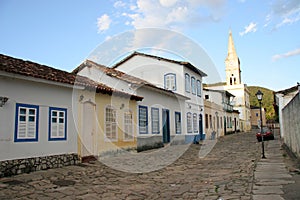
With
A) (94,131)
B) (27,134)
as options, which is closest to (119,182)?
(27,134)

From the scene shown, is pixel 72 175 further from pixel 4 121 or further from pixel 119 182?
pixel 4 121

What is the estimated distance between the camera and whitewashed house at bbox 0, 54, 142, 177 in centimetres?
830

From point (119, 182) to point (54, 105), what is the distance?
12.7ft

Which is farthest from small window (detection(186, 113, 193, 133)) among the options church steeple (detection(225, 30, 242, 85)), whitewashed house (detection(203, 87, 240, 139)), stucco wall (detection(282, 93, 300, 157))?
church steeple (detection(225, 30, 242, 85))

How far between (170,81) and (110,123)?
10595mm

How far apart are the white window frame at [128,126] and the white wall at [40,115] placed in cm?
404

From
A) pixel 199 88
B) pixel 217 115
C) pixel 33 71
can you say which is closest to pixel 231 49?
pixel 217 115

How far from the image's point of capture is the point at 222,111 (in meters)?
35.1

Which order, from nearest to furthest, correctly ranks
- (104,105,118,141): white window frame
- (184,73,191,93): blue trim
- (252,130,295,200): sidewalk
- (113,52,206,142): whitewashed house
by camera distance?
(252,130,295,200): sidewalk → (104,105,118,141): white window frame → (113,52,206,142): whitewashed house → (184,73,191,93): blue trim

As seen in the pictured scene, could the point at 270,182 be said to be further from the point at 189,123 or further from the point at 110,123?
the point at 189,123

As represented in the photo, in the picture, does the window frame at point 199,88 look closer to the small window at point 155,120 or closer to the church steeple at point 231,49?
the small window at point 155,120

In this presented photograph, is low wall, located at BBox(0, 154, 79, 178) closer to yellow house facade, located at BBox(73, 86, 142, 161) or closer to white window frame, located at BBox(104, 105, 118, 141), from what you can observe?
yellow house facade, located at BBox(73, 86, 142, 161)

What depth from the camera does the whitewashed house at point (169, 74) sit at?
74.3 ft

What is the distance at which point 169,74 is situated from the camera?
2284 centimetres
